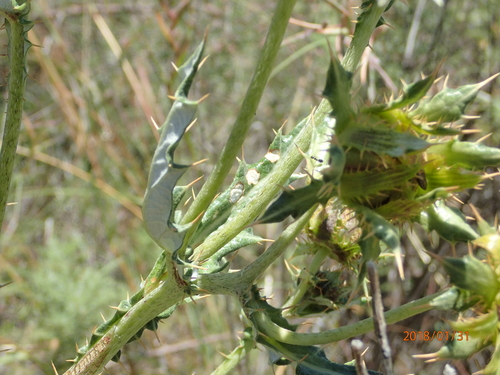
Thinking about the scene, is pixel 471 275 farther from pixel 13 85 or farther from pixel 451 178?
pixel 13 85

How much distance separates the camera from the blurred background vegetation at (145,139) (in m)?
3.39

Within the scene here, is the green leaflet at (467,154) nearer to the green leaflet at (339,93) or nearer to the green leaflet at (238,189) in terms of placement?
the green leaflet at (339,93)

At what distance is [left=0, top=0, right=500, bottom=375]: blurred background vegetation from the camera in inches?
134

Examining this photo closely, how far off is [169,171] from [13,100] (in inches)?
23.9

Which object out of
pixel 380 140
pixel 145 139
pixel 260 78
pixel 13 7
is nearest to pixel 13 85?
pixel 13 7

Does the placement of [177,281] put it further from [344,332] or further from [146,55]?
[146,55]

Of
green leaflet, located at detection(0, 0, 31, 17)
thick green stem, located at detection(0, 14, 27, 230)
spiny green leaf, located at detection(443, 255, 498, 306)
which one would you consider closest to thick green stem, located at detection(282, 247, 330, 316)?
spiny green leaf, located at detection(443, 255, 498, 306)

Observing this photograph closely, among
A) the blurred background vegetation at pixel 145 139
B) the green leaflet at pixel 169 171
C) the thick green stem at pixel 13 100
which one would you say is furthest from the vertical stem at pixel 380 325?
the blurred background vegetation at pixel 145 139

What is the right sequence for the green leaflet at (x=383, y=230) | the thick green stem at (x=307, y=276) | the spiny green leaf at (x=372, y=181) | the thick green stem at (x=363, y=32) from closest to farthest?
the green leaflet at (x=383, y=230), the spiny green leaf at (x=372, y=181), the thick green stem at (x=363, y=32), the thick green stem at (x=307, y=276)

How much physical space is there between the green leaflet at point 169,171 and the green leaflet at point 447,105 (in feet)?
1.84

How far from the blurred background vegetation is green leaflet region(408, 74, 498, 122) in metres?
1.61

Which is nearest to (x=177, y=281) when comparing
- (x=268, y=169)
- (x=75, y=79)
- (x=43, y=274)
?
(x=268, y=169)

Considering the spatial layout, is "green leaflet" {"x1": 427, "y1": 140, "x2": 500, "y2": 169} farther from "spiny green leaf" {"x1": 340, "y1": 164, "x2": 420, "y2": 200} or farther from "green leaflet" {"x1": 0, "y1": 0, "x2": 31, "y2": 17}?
"green leaflet" {"x1": 0, "y1": 0, "x2": 31, "y2": 17}

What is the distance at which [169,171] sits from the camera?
1.08m
